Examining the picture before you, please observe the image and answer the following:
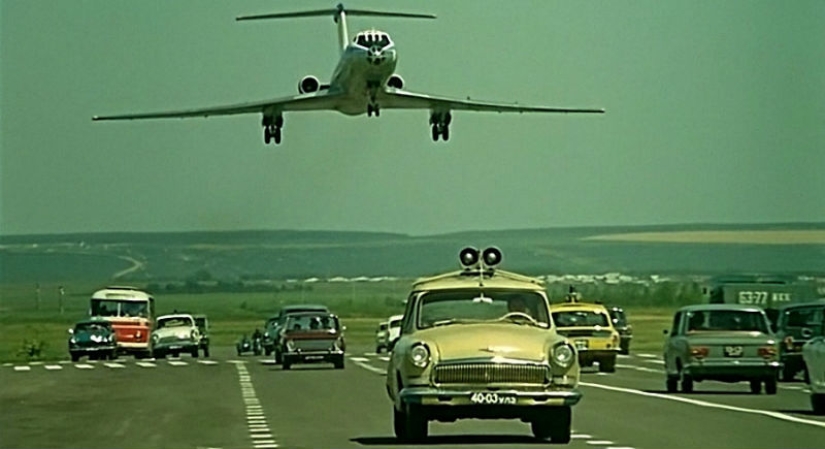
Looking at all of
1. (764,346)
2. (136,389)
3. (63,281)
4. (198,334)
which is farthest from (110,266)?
(764,346)

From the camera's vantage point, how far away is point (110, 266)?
136 metres

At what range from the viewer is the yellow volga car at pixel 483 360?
2381 centimetres

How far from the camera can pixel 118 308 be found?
8375 centimetres

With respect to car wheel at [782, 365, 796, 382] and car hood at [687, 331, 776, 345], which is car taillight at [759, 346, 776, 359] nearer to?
car hood at [687, 331, 776, 345]

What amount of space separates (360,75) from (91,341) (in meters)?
21.1

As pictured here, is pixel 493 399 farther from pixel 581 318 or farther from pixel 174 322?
pixel 174 322

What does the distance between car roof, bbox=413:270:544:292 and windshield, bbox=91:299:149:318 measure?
58.8 meters

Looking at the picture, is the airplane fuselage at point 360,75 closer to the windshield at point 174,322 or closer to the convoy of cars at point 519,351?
the convoy of cars at point 519,351

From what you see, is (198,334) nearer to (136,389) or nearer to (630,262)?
(630,262)

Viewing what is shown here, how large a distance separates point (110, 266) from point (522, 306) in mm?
112826

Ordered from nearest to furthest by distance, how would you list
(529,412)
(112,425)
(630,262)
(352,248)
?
(529,412) → (112,425) → (630,262) → (352,248)

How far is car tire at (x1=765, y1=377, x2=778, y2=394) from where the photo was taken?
3866 centimetres

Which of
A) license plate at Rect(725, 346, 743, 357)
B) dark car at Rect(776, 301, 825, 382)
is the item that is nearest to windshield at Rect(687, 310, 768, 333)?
license plate at Rect(725, 346, 743, 357)

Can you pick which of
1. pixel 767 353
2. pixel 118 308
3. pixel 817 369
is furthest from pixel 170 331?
pixel 817 369
